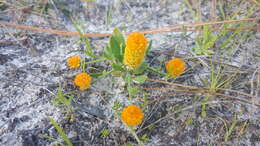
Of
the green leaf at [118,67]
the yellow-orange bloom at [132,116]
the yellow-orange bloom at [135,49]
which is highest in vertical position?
the yellow-orange bloom at [135,49]

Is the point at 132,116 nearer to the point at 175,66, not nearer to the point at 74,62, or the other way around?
the point at 175,66

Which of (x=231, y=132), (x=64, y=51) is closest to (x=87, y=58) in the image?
(x=64, y=51)

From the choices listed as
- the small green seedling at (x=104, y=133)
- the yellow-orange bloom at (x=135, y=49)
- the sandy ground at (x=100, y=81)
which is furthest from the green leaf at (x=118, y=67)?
the small green seedling at (x=104, y=133)

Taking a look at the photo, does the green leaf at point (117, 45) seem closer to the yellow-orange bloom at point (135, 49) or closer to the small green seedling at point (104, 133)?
the yellow-orange bloom at point (135, 49)

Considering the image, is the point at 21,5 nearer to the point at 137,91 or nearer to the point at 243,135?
the point at 137,91

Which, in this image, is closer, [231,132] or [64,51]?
[231,132]

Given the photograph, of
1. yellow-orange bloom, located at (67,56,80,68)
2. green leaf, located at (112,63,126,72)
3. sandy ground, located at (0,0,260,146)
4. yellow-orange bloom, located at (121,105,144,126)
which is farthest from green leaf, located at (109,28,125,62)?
yellow-orange bloom, located at (121,105,144,126)

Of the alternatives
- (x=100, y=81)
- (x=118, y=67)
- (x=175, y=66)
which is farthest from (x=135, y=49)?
(x=100, y=81)

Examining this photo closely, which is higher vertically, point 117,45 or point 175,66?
point 117,45

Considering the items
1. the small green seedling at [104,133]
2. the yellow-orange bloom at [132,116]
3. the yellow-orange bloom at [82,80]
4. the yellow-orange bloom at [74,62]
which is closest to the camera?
the yellow-orange bloom at [132,116]
